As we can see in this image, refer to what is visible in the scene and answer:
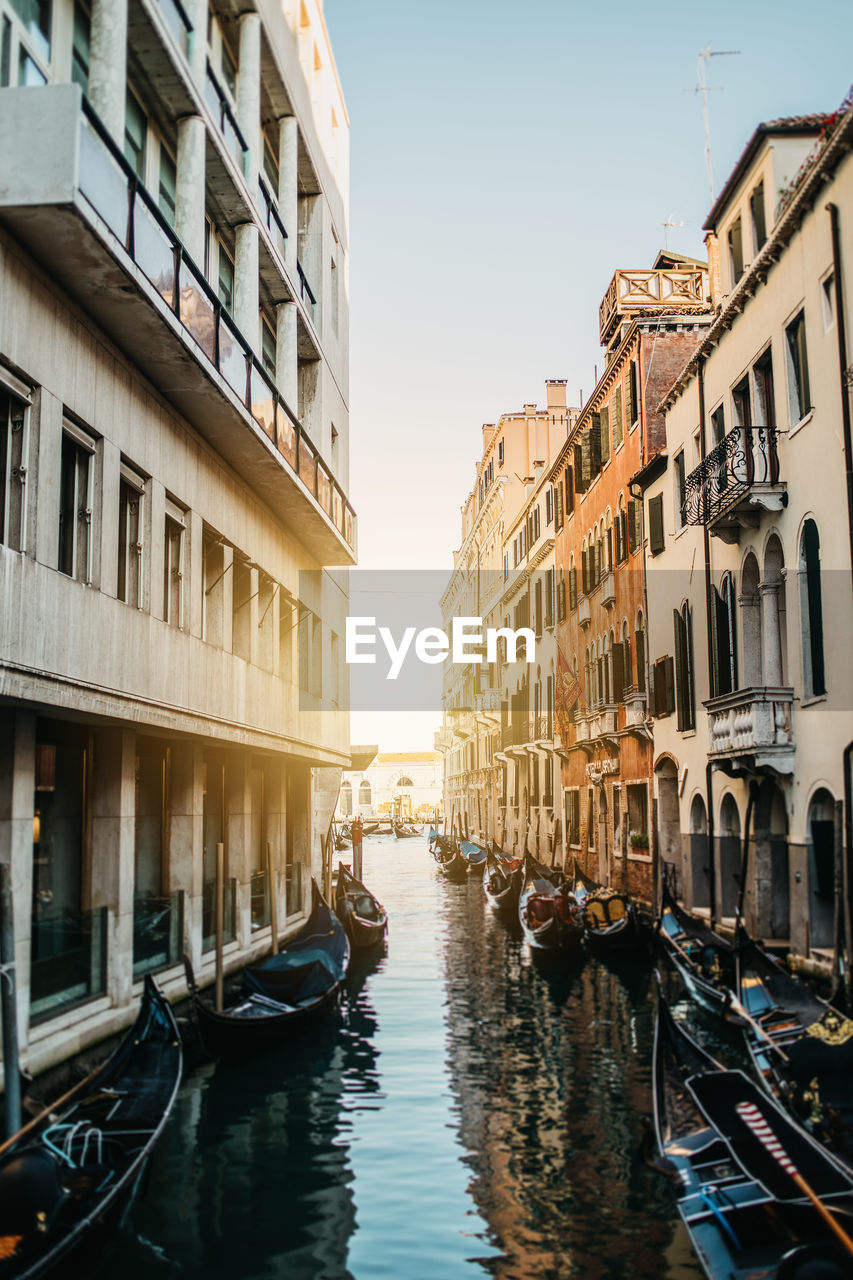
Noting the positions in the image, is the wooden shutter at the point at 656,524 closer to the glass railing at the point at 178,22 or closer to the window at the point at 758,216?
the window at the point at 758,216

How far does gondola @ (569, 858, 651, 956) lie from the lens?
18422 mm

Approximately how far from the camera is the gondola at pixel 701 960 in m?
12.1

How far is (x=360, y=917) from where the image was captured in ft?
67.5

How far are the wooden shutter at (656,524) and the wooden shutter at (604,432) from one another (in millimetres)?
4383

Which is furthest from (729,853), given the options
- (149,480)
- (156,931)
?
(149,480)

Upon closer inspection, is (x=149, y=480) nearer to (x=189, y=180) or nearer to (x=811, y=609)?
(x=189, y=180)

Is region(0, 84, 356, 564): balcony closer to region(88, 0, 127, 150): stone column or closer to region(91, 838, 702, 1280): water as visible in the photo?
region(88, 0, 127, 150): stone column

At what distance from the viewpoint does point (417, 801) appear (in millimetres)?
100875

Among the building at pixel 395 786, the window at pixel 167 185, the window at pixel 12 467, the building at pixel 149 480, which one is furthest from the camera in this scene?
the building at pixel 395 786

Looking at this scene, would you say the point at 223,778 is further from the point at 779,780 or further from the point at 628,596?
the point at 628,596

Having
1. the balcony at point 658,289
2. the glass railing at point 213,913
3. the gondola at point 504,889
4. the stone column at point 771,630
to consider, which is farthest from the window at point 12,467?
the gondola at point 504,889

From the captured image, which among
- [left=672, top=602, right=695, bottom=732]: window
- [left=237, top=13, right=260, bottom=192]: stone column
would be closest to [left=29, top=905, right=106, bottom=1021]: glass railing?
[left=237, top=13, right=260, bottom=192]: stone column

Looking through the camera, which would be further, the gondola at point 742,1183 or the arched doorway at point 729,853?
the arched doorway at point 729,853

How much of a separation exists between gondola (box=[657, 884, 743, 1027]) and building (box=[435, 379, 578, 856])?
54.2ft
